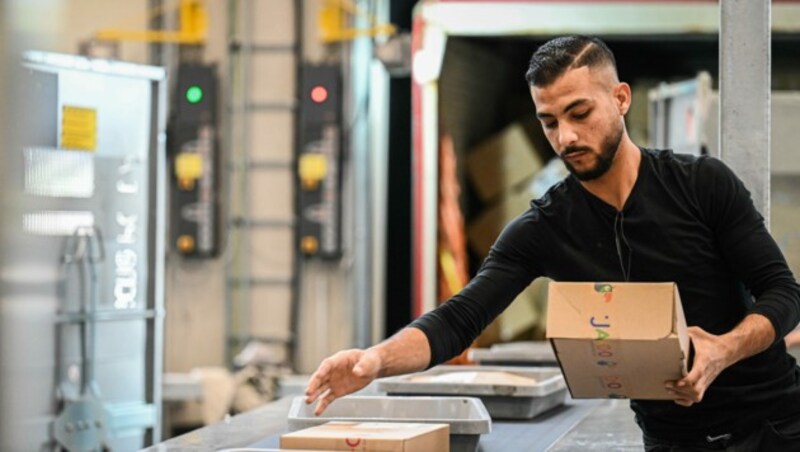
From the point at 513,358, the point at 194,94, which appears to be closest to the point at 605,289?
the point at 513,358

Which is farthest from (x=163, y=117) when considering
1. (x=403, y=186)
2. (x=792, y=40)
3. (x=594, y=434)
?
(x=594, y=434)

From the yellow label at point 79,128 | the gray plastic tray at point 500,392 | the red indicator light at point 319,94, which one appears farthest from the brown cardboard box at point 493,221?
the gray plastic tray at point 500,392

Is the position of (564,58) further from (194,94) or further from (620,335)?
(194,94)

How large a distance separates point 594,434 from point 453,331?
2.99 feet

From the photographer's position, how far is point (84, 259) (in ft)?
21.3

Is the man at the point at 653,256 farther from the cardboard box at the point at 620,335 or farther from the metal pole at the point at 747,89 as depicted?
the metal pole at the point at 747,89

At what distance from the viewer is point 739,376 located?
2.81m

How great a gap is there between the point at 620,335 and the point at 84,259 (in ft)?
14.3

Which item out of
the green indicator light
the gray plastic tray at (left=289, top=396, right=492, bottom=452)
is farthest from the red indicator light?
the gray plastic tray at (left=289, top=396, right=492, bottom=452)

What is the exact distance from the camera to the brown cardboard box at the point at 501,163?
8.16 m

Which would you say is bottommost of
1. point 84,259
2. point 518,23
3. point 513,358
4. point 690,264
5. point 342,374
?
point 513,358

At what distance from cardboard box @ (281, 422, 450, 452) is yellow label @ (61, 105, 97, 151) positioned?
3.81 metres

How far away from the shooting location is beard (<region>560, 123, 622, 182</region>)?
275cm

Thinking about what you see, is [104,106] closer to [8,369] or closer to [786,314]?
[8,369]
